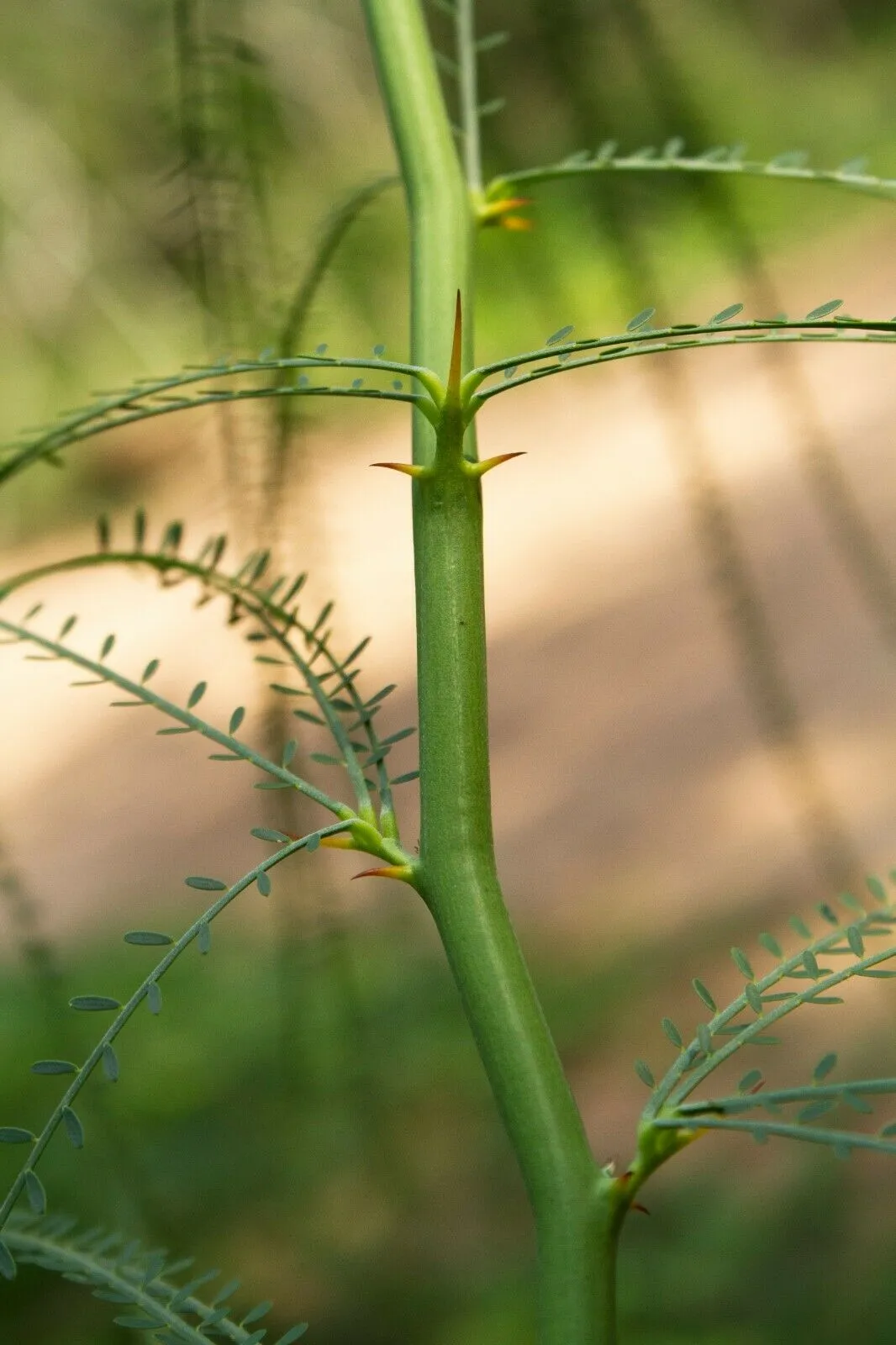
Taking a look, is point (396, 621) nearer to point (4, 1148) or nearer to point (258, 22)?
point (4, 1148)

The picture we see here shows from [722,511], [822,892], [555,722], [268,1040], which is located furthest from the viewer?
[555,722]

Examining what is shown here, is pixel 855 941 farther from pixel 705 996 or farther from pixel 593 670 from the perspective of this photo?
pixel 593 670

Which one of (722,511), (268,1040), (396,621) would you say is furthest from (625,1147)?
(396,621)

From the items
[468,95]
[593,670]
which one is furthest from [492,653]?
[468,95]

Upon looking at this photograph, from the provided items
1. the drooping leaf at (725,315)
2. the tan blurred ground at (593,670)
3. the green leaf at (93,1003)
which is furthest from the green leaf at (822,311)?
the tan blurred ground at (593,670)

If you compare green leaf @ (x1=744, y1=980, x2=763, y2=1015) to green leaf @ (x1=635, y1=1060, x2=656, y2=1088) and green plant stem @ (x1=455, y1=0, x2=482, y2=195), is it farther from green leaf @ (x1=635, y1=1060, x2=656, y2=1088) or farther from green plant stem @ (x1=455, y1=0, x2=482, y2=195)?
green plant stem @ (x1=455, y1=0, x2=482, y2=195)
